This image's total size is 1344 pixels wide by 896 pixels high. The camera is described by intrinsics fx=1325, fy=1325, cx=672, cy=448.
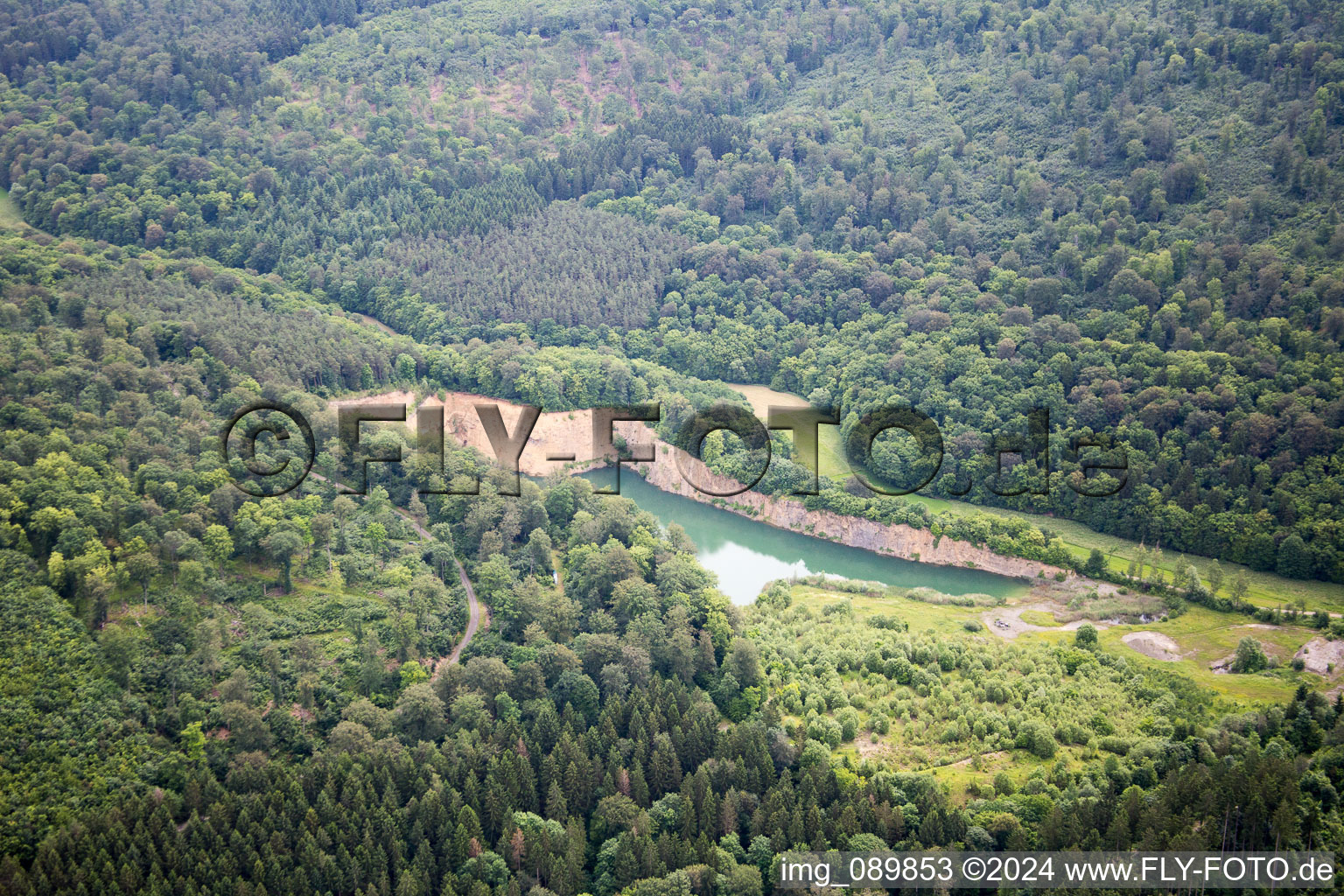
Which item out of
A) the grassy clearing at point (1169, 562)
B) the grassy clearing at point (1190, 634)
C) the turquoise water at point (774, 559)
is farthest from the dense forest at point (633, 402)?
the turquoise water at point (774, 559)

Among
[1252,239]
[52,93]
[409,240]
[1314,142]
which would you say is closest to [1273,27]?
[1314,142]

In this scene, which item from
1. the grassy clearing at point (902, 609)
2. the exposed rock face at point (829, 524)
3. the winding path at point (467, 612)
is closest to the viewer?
the winding path at point (467, 612)

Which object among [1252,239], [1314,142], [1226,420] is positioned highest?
[1314,142]

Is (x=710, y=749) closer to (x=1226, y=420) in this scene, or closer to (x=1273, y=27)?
(x=1226, y=420)

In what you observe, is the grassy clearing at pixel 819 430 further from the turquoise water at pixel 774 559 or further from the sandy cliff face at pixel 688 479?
the turquoise water at pixel 774 559

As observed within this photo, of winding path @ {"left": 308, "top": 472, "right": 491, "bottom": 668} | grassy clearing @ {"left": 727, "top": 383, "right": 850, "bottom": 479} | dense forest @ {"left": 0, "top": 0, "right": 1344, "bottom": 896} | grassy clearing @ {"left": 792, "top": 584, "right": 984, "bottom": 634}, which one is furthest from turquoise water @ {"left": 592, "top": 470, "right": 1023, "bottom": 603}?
winding path @ {"left": 308, "top": 472, "right": 491, "bottom": 668}

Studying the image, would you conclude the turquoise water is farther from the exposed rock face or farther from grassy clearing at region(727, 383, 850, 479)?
grassy clearing at region(727, 383, 850, 479)

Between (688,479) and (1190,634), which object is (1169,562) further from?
(688,479)
